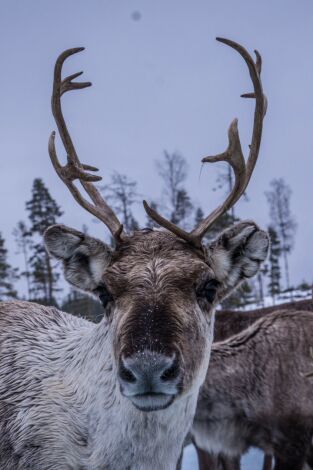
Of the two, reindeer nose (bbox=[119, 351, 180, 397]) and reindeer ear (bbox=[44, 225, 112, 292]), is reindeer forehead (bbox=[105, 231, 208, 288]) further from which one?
reindeer nose (bbox=[119, 351, 180, 397])

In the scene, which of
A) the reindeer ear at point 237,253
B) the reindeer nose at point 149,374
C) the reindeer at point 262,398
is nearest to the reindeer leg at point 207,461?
the reindeer at point 262,398

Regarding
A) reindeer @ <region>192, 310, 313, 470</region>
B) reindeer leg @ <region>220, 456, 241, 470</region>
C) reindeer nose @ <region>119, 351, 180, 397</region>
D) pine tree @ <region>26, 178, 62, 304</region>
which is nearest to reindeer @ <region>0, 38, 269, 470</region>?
reindeer nose @ <region>119, 351, 180, 397</region>

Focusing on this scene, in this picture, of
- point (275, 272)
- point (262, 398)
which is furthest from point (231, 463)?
point (275, 272)

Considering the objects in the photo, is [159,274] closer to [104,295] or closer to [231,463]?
[104,295]

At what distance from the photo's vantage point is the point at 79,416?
13.6 ft

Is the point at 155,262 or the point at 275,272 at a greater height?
the point at 275,272

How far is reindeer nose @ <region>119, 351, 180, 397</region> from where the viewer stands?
3.15 m

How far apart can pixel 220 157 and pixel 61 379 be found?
183 cm

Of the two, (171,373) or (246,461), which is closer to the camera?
(171,373)

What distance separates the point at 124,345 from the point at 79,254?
121 centimetres

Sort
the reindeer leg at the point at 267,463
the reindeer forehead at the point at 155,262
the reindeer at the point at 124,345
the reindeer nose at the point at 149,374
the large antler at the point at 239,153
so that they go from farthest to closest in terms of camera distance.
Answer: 1. the reindeer leg at the point at 267,463
2. the large antler at the point at 239,153
3. the reindeer forehead at the point at 155,262
4. the reindeer at the point at 124,345
5. the reindeer nose at the point at 149,374

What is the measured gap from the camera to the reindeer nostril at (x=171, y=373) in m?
3.20

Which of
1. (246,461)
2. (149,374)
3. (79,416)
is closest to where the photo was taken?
(149,374)

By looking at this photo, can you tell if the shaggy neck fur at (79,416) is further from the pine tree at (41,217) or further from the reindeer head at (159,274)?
the pine tree at (41,217)
